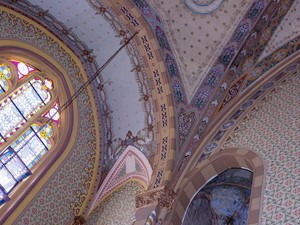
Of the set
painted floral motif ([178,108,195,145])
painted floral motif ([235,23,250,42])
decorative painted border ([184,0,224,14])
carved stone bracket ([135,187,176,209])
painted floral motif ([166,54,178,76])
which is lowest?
carved stone bracket ([135,187,176,209])

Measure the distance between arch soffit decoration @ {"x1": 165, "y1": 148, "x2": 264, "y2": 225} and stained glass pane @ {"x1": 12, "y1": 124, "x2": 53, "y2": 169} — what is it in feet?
10.1

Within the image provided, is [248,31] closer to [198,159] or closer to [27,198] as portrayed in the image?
[198,159]

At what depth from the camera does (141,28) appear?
32.0 ft

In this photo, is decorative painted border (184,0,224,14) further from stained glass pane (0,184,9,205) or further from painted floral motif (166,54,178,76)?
stained glass pane (0,184,9,205)

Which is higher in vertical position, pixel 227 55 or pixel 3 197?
pixel 227 55

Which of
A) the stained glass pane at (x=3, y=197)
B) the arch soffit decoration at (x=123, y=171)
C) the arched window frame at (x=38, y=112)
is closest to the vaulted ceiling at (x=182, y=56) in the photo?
the arch soffit decoration at (x=123, y=171)

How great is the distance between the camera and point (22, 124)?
9.73 metres

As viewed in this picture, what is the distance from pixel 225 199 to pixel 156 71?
10.2ft

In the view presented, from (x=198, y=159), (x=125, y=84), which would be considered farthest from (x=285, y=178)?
(x=125, y=84)

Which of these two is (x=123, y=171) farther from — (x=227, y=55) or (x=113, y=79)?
(x=227, y=55)

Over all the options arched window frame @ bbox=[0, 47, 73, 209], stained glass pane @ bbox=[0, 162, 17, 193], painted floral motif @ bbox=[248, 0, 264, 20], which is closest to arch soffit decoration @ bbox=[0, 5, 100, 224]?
arched window frame @ bbox=[0, 47, 73, 209]

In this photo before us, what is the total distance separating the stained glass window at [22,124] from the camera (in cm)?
921

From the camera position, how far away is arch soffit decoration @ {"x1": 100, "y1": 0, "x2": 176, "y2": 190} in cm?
934

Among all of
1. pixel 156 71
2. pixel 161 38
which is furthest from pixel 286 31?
pixel 156 71
